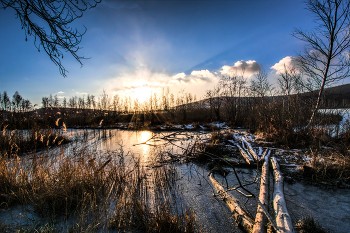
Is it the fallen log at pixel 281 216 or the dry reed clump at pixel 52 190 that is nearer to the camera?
the fallen log at pixel 281 216

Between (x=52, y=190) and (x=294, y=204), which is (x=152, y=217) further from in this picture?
(x=294, y=204)

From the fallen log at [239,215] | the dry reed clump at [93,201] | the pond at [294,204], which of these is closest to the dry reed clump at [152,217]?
the dry reed clump at [93,201]

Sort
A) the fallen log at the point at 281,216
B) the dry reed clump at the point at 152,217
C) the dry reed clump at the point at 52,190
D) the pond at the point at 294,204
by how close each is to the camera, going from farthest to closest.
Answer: the dry reed clump at the point at 52,190
the pond at the point at 294,204
the dry reed clump at the point at 152,217
the fallen log at the point at 281,216

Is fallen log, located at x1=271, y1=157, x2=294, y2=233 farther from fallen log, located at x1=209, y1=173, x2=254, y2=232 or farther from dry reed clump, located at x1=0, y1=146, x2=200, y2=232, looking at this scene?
dry reed clump, located at x1=0, y1=146, x2=200, y2=232

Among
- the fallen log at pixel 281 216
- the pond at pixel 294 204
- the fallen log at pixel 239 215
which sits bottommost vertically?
the pond at pixel 294 204

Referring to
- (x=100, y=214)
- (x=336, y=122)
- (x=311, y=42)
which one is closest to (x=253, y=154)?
(x=336, y=122)

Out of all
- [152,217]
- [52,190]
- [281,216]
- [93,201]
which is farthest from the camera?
[52,190]

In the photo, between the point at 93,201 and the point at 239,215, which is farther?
the point at 93,201

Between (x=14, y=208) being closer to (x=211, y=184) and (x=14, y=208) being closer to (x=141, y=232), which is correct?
(x=141, y=232)

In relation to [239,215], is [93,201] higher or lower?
higher

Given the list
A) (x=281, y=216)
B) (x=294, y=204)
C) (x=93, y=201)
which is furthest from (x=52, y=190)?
A: (x=294, y=204)

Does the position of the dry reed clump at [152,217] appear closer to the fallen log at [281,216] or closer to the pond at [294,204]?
the pond at [294,204]

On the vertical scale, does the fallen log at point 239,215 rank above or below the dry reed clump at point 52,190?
below

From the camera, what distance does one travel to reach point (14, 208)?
108 inches
